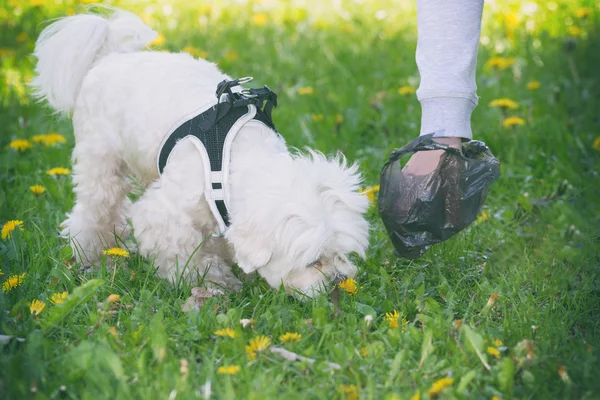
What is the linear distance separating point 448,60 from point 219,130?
932 millimetres

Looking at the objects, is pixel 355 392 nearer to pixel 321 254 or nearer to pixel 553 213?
pixel 321 254

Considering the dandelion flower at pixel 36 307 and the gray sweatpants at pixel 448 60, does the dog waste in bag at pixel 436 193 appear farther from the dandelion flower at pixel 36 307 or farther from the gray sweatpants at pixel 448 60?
the dandelion flower at pixel 36 307

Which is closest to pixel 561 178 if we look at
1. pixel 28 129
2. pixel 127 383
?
pixel 127 383

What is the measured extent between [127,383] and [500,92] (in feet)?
12.6

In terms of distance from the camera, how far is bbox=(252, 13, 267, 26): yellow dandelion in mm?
7258

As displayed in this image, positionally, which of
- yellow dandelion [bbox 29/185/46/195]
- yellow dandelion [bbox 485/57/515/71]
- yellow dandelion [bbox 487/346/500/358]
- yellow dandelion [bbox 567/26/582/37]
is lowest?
yellow dandelion [bbox 487/346/500/358]

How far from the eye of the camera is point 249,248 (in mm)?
2848

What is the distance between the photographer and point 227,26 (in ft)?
23.6

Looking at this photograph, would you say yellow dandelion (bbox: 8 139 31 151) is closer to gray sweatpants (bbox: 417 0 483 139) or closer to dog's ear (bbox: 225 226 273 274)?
dog's ear (bbox: 225 226 273 274)

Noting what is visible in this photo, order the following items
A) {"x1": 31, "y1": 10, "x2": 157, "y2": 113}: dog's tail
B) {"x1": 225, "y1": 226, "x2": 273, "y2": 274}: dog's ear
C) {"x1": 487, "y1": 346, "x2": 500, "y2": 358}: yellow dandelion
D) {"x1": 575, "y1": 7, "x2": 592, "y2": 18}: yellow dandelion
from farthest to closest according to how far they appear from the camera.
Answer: {"x1": 575, "y1": 7, "x2": 592, "y2": 18}: yellow dandelion, {"x1": 31, "y1": 10, "x2": 157, "y2": 113}: dog's tail, {"x1": 225, "y1": 226, "x2": 273, "y2": 274}: dog's ear, {"x1": 487, "y1": 346, "x2": 500, "y2": 358}: yellow dandelion

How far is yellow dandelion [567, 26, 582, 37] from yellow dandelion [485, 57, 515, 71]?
27.8 inches

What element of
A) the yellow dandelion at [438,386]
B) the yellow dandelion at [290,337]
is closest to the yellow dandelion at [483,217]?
the yellow dandelion at [290,337]

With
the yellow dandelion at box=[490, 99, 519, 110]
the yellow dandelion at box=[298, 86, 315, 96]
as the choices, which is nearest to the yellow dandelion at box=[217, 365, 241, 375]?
the yellow dandelion at box=[490, 99, 519, 110]

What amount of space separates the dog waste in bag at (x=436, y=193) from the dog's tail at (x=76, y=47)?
1511mm
